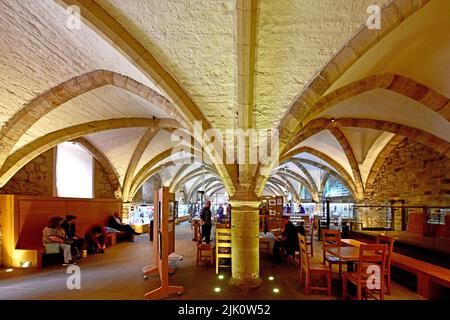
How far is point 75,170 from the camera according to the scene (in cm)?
959

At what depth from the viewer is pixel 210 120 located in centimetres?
440

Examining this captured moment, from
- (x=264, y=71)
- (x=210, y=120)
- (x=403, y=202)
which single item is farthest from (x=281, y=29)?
(x=403, y=202)

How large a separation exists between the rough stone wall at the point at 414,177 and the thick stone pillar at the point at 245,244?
606 centimetres

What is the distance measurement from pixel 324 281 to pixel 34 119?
609 centimetres

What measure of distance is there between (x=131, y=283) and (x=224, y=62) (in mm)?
3744

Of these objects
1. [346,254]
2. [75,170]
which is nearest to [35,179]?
[75,170]

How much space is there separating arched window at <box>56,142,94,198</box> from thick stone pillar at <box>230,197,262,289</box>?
7063 millimetres

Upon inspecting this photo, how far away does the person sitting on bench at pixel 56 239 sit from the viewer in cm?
568

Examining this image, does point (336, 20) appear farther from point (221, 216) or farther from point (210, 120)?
point (221, 216)

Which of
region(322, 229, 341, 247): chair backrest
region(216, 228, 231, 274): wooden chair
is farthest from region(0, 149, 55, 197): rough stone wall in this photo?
region(322, 229, 341, 247): chair backrest

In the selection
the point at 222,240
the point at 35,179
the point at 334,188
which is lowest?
the point at 222,240

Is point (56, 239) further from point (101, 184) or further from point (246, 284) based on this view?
point (101, 184)

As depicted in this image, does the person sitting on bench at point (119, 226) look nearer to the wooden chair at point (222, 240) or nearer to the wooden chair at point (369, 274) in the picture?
the wooden chair at point (222, 240)

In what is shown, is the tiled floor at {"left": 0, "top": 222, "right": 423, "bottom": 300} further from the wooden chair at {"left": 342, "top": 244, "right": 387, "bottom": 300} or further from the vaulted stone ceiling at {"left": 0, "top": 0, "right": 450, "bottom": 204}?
the vaulted stone ceiling at {"left": 0, "top": 0, "right": 450, "bottom": 204}
